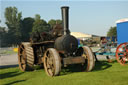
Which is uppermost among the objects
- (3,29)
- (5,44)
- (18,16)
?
(18,16)

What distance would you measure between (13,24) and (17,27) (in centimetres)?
394

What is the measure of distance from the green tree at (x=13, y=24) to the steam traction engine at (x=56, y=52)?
170 ft

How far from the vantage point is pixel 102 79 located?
229 inches

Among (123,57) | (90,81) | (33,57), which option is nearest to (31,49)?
(33,57)

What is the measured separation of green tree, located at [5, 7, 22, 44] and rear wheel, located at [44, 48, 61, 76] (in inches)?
2113

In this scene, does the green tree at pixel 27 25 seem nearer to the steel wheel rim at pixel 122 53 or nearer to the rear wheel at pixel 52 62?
the steel wheel rim at pixel 122 53

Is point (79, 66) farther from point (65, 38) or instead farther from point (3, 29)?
point (3, 29)

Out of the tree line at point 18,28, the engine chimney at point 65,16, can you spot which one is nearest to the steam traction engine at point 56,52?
the engine chimney at point 65,16

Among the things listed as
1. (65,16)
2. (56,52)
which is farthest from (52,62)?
(65,16)

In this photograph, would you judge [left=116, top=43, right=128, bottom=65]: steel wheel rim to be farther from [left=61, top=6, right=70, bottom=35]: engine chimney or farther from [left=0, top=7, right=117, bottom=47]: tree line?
[left=0, top=7, right=117, bottom=47]: tree line

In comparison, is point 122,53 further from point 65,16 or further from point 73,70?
point 65,16

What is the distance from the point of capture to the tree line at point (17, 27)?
199 feet

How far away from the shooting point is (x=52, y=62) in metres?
7.16

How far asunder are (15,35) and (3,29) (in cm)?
830
